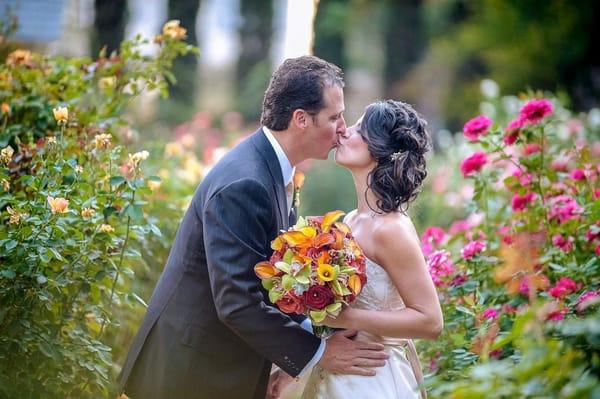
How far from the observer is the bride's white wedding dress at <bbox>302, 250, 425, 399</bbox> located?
10.8 feet

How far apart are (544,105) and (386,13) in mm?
19543

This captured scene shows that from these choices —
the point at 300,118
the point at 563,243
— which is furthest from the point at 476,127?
the point at 300,118

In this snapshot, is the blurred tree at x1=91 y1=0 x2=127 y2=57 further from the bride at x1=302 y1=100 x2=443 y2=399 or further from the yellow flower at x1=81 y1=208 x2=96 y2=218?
the bride at x1=302 y1=100 x2=443 y2=399

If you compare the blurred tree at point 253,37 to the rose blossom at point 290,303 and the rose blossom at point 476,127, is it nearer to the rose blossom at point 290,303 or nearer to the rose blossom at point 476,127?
the rose blossom at point 476,127

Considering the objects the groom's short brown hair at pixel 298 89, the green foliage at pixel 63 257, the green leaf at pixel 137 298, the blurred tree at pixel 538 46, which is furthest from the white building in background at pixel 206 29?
the groom's short brown hair at pixel 298 89

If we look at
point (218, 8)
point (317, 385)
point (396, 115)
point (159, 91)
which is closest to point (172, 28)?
point (159, 91)

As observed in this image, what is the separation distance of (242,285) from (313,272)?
12.8 inches

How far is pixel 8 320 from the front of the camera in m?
3.60

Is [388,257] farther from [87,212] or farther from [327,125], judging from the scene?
[87,212]

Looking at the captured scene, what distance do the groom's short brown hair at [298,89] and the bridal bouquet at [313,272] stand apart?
27.2 inches

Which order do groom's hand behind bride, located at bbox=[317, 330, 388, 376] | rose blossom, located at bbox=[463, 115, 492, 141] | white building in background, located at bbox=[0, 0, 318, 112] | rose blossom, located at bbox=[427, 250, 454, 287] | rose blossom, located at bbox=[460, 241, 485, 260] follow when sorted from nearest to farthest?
groom's hand behind bride, located at bbox=[317, 330, 388, 376]
rose blossom, located at bbox=[427, 250, 454, 287]
rose blossom, located at bbox=[460, 241, 485, 260]
rose blossom, located at bbox=[463, 115, 492, 141]
white building in background, located at bbox=[0, 0, 318, 112]

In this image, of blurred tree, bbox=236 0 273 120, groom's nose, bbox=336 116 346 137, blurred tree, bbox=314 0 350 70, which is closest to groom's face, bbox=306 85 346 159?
groom's nose, bbox=336 116 346 137

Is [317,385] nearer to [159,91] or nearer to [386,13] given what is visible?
[159,91]

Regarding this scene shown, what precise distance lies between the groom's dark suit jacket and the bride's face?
0.98 ft
